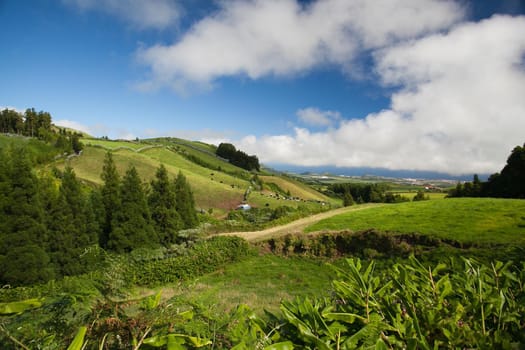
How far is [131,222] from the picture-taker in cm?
1972

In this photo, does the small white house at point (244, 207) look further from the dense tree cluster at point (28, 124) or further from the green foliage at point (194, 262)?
the dense tree cluster at point (28, 124)

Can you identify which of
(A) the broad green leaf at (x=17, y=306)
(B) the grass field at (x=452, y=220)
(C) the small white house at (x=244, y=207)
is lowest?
(C) the small white house at (x=244, y=207)

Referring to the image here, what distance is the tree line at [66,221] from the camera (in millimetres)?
14461

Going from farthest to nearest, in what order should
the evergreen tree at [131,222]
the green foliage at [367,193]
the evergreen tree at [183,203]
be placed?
the green foliage at [367,193] → the evergreen tree at [183,203] → the evergreen tree at [131,222]

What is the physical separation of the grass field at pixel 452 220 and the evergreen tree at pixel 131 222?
38.5 ft

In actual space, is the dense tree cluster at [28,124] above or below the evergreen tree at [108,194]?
above

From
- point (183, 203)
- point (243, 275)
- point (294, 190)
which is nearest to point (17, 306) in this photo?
point (243, 275)

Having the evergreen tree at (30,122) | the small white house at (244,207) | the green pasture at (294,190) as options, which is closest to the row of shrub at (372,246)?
the small white house at (244,207)

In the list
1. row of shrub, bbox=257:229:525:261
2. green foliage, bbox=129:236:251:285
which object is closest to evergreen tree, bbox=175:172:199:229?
green foliage, bbox=129:236:251:285

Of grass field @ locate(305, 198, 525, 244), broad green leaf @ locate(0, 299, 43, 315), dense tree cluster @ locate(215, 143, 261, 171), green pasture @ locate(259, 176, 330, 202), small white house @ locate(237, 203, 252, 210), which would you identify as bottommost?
small white house @ locate(237, 203, 252, 210)

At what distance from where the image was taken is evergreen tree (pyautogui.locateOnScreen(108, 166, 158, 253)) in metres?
19.2

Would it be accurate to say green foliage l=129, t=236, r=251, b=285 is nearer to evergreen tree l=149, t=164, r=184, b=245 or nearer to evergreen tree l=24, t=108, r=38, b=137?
evergreen tree l=149, t=164, r=184, b=245

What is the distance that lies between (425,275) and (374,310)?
1.40 feet

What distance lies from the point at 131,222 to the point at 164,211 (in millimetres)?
3980
